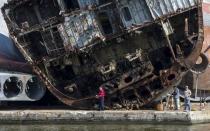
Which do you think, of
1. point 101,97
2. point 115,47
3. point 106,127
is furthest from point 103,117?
point 115,47

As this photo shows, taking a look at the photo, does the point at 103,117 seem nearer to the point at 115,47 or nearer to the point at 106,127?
the point at 106,127

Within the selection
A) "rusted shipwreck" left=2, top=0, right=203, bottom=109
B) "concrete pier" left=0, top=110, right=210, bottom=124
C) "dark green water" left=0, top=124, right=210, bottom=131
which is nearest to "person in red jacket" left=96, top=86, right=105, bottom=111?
"rusted shipwreck" left=2, top=0, right=203, bottom=109

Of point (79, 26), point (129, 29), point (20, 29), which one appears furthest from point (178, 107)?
point (20, 29)

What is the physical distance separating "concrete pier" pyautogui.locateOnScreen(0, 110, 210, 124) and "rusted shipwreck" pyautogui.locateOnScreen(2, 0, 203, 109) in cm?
Result: 200

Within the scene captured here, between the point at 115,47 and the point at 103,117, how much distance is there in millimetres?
3631

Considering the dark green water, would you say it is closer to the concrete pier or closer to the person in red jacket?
the concrete pier

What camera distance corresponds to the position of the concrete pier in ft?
64.3

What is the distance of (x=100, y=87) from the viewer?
73.0 ft

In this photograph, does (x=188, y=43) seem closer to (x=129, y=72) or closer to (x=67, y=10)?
(x=129, y=72)

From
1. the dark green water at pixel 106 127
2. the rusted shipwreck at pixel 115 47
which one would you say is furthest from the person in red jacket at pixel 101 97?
the dark green water at pixel 106 127

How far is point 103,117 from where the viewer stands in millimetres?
20312

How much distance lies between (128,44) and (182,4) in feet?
8.79

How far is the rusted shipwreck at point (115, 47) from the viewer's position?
22156 millimetres

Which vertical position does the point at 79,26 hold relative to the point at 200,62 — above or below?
above
